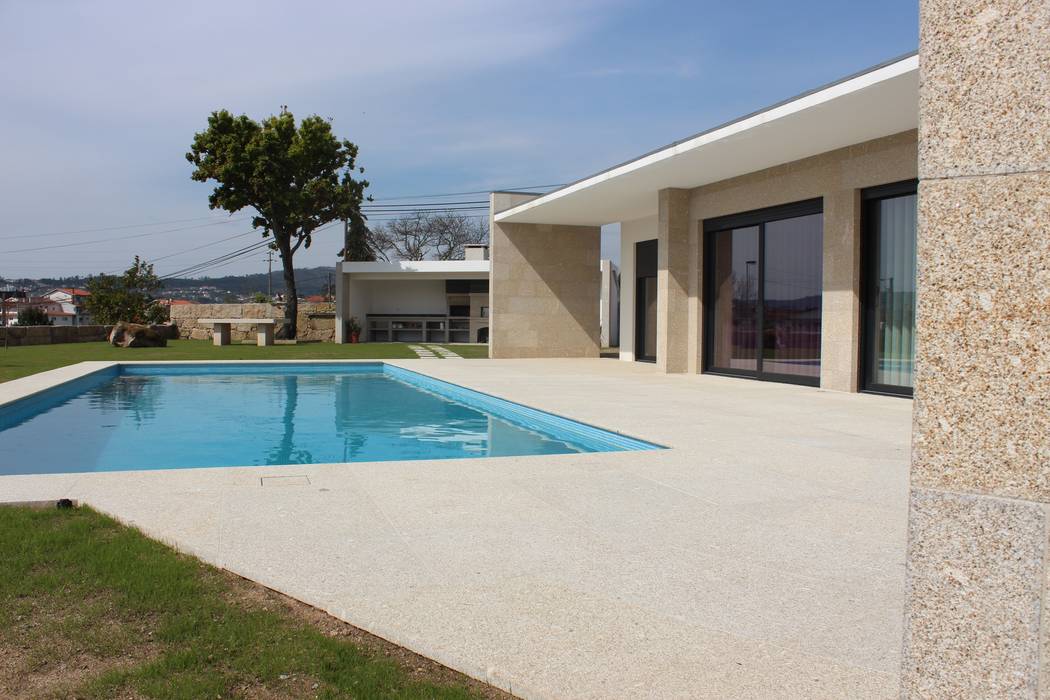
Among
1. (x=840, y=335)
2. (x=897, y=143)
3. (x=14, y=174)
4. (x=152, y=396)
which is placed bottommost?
(x=152, y=396)

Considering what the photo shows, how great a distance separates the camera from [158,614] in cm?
285

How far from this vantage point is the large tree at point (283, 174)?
2817 cm

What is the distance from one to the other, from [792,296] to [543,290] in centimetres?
820

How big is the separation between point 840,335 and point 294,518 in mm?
9177

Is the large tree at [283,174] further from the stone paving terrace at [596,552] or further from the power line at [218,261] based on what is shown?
the power line at [218,261]

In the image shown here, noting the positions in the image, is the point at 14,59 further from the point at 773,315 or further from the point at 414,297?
the point at 414,297

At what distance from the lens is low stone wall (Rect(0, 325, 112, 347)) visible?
80.7 ft

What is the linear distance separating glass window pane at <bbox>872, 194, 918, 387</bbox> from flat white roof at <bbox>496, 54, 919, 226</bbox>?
111 cm

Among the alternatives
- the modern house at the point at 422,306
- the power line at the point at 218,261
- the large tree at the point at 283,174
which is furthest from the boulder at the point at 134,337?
the power line at the point at 218,261

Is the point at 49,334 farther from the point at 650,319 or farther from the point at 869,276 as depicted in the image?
the point at 869,276

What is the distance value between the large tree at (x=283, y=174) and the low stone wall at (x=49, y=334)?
21.3ft

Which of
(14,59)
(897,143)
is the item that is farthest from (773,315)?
(14,59)

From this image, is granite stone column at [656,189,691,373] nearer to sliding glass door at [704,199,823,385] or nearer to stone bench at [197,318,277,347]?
sliding glass door at [704,199,823,385]

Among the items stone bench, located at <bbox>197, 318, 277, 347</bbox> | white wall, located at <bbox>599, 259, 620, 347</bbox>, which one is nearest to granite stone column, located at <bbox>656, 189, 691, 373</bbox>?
white wall, located at <bbox>599, 259, 620, 347</bbox>
